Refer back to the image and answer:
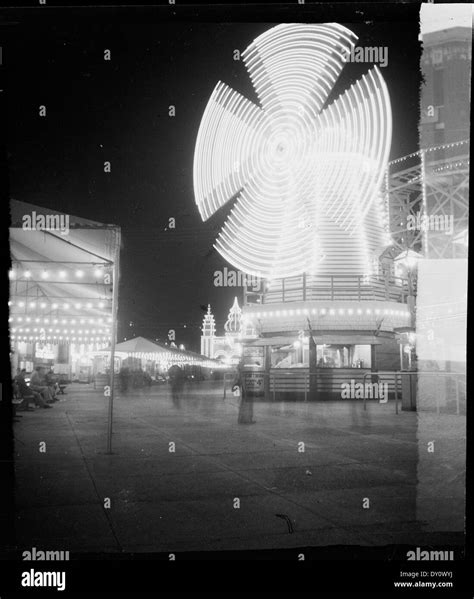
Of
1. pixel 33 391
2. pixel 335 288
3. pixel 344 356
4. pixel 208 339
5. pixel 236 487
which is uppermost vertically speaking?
pixel 335 288

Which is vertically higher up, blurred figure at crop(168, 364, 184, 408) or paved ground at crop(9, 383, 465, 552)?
paved ground at crop(9, 383, 465, 552)

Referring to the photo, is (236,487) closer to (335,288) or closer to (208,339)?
(335,288)

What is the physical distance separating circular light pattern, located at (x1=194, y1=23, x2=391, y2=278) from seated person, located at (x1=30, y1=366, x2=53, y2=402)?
6.60 meters

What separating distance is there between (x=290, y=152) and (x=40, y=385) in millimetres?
9924

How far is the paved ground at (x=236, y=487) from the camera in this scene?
4.50 metres

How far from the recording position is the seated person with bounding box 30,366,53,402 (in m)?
16.3

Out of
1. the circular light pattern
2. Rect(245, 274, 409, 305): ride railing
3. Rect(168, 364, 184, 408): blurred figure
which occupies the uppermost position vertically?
the circular light pattern

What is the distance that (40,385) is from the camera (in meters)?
17.0

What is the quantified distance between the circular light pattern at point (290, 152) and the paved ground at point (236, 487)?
17.7 ft

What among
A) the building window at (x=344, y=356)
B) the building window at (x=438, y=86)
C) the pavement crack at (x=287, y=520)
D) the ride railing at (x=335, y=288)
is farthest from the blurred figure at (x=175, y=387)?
the building window at (x=438, y=86)

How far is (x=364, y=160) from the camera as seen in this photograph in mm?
15078

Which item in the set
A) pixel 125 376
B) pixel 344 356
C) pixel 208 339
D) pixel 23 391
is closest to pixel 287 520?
pixel 23 391

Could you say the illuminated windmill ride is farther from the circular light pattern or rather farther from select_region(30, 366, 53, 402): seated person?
select_region(30, 366, 53, 402): seated person

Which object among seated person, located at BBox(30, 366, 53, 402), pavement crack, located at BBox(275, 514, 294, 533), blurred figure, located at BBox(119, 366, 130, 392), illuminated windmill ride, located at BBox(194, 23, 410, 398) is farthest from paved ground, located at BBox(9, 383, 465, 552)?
blurred figure, located at BBox(119, 366, 130, 392)
